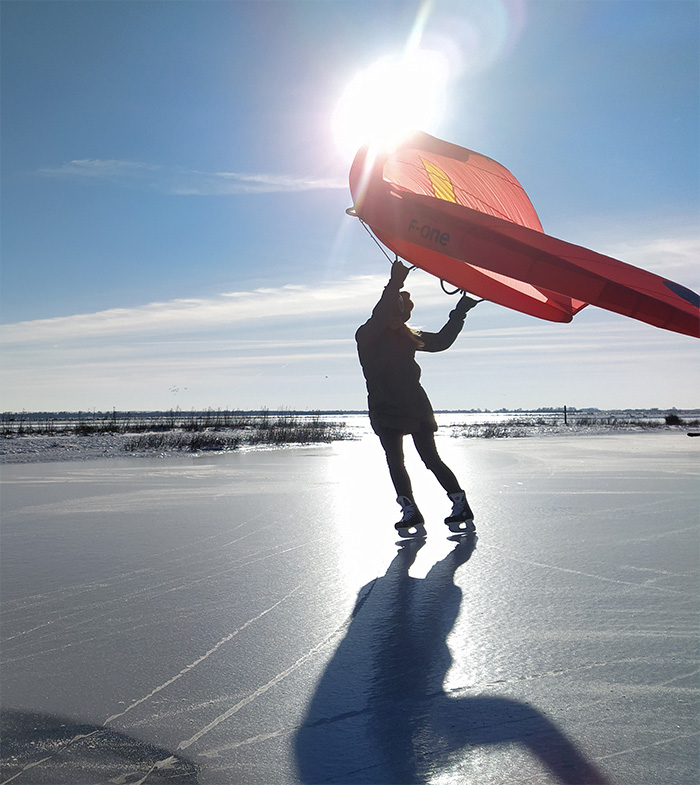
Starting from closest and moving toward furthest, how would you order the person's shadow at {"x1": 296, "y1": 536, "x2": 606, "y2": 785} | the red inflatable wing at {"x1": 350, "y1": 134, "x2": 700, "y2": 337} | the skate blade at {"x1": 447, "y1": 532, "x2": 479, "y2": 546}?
the person's shadow at {"x1": 296, "y1": 536, "x2": 606, "y2": 785}
the red inflatable wing at {"x1": 350, "y1": 134, "x2": 700, "y2": 337}
the skate blade at {"x1": 447, "y1": 532, "x2": 479, "y2": 546}

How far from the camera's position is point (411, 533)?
468cm

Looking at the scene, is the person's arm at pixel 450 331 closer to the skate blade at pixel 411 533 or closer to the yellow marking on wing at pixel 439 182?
the yellow marking on wing at pixel 439 182

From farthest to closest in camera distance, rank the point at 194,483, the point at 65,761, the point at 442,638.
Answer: the point at 194,483 → the point at 442,638 → the point at 65,761

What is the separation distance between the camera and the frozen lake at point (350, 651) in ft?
5.49

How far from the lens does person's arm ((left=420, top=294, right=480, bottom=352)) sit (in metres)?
4.96

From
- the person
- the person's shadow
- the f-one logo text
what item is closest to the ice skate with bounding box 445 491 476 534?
the person

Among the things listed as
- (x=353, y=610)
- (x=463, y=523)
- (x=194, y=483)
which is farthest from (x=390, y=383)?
(x=194, y=483)

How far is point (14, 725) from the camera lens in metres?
1.87

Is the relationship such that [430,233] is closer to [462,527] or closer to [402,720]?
[462,527]

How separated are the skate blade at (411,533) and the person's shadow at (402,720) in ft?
6.09

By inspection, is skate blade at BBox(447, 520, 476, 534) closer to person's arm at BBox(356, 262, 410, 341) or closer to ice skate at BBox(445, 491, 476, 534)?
ice skate at BBox(445, 491, 476, 534)

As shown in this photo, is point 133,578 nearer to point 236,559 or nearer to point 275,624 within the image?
point 236,559

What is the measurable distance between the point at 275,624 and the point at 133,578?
1155mm

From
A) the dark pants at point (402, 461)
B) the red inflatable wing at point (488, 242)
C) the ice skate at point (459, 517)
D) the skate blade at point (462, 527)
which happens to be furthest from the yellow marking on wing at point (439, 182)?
Answer: the skate blade at point (462, 527)
